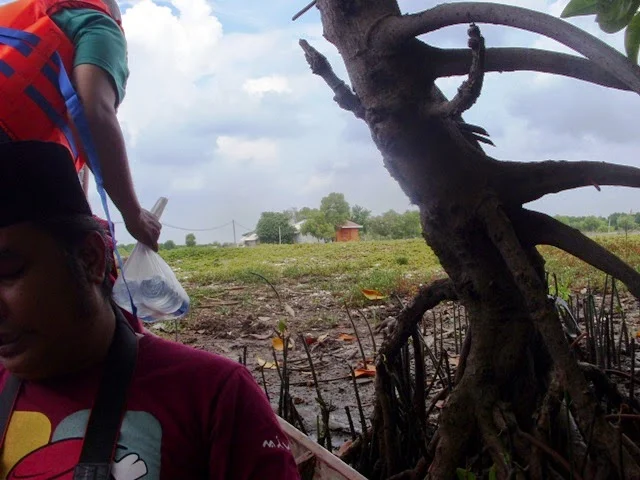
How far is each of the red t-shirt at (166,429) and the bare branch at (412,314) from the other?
1225mm

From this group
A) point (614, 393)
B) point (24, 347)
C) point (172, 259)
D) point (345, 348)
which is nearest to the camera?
point (24, 347)

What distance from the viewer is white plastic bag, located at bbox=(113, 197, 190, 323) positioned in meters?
1.88

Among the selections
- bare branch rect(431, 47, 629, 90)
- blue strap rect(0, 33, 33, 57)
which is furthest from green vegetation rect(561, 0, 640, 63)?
blue strap rect(0, 33, 33, 57)

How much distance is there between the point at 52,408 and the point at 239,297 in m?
5.47

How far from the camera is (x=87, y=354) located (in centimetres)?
129

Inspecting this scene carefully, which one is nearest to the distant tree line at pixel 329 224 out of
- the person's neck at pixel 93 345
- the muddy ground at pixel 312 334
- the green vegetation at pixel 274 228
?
the green vegetation at pixel 274 228

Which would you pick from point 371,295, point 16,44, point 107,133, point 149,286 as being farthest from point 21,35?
point 371,295

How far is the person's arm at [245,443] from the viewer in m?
1.21

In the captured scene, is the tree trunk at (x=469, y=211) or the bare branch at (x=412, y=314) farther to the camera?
the bare branch at (x=412, y=314)

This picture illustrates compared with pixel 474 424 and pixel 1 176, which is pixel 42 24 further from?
pixel 474 424

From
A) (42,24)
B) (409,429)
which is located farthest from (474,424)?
(42,24)

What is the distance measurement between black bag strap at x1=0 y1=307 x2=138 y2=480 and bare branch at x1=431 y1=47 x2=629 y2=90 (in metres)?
1.27

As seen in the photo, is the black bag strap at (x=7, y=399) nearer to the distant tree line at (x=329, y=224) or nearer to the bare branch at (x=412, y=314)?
the bare branch at (x=412, y=314)

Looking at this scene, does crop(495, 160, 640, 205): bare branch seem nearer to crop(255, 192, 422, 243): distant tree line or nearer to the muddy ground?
the muddy ground
